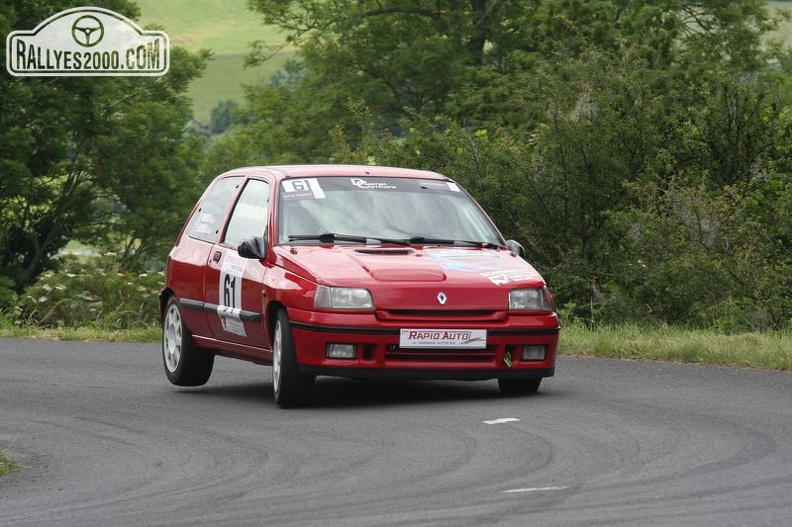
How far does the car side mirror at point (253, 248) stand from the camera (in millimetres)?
11844

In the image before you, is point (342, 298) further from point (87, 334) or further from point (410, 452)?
point (87, 334)

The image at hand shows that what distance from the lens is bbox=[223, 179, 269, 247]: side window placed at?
1245 centimetres

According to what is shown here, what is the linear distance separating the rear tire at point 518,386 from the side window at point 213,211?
272 cm

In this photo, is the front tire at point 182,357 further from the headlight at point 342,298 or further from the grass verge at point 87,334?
the grass verge at point 87,334

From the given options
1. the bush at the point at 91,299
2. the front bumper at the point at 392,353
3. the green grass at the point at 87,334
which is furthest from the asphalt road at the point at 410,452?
the bush at the point at 91,299

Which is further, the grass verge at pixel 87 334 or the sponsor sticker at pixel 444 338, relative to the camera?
the grass verge at pixel 87 334

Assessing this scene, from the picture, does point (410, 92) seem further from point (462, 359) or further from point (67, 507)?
point (67, 507)

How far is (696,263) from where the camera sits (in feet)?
55.9

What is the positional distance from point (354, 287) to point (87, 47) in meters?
46.4

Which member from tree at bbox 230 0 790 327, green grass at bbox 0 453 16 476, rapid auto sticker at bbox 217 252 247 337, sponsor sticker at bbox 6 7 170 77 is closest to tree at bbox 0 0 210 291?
sponsor sticker at bbox 6 7 170 77

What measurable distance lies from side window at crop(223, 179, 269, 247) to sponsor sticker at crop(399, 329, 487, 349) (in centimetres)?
173

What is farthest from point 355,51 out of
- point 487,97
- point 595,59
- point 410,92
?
point 595,59

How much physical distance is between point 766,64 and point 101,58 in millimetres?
22541

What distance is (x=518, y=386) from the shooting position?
12.0m
